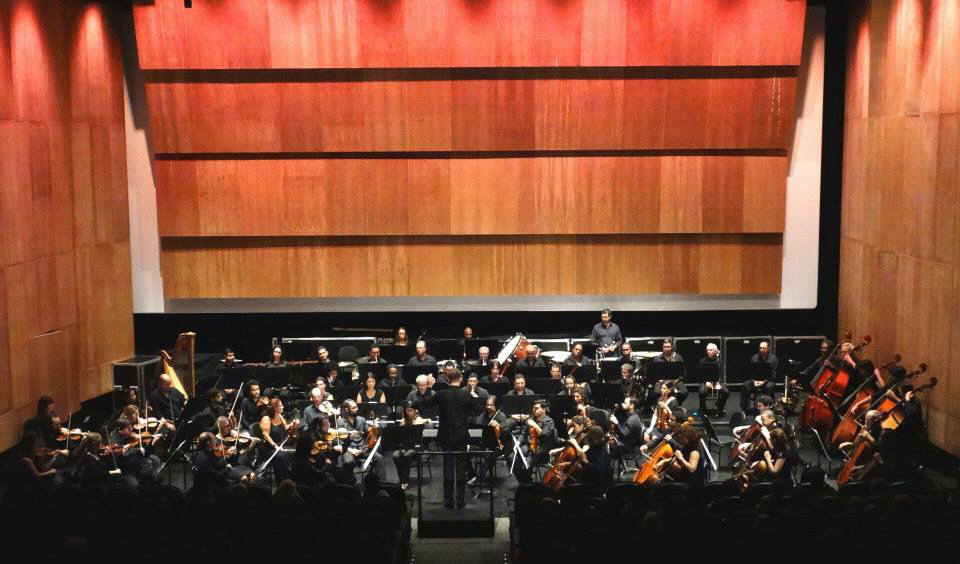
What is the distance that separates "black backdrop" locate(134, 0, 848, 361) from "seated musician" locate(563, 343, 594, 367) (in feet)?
8.87

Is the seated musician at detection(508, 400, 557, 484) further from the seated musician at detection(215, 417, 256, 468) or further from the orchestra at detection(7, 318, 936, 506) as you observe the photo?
the seated musician at detection(215, 417, 256, 468)

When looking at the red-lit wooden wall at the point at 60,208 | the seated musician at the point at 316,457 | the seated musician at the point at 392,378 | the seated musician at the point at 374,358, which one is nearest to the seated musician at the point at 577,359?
the seated musician at the point at 392,378

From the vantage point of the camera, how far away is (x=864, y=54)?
1562 centimetres

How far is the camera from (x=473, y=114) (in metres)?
16.3

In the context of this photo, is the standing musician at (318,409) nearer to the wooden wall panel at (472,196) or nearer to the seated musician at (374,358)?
the seated musician at (374,358)

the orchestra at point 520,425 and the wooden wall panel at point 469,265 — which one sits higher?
the wooden wall panel at point 469,265

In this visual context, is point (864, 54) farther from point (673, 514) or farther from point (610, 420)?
point (673, 514)

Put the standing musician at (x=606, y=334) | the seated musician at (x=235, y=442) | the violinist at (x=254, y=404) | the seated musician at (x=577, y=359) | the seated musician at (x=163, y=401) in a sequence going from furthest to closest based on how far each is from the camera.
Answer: the standing musician at (x=606, y=334) → the seated musician at (x=577, y=359) → the seated musician at (x=163, y=401) → the violinist at (x=254, y=404) → the seated musician at (x=235, y=442)

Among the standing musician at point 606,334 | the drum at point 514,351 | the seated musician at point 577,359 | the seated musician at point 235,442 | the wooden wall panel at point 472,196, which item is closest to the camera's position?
the seated musician at point 235,442

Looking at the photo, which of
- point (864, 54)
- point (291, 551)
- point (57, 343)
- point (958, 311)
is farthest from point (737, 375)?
point (57, 343)

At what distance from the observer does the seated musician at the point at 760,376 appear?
564 inches

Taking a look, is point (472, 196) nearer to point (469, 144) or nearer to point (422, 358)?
point (469, 144)

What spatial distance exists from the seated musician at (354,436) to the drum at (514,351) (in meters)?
2.77

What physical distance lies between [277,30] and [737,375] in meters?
8.12
